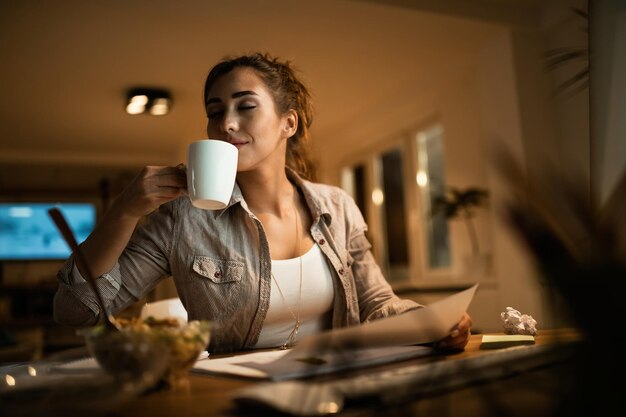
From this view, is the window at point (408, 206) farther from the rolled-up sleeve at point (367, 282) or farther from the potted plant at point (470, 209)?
the rolled-up sleeve at point (367, 282)

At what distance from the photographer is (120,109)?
4.69m

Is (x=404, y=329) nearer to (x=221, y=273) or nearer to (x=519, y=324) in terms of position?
(x=519, y=324)

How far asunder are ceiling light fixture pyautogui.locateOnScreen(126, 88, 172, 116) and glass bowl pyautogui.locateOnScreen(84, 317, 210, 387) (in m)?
4.00

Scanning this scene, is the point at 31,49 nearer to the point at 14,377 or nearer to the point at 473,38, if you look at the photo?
the point at 473,38

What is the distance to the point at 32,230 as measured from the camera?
6.54m

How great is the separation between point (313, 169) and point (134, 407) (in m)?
1.41

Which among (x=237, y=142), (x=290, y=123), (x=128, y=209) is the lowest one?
(x=128, y=209)

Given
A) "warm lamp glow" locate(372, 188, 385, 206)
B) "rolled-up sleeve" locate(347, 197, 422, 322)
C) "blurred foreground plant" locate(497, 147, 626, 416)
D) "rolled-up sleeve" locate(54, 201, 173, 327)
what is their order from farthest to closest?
"warm lamp glow" locate(372, 188, 385, 206)
"rolled-up sleeve" locate(347, 197, 422, 322)
"rolled-up sleeve" locate(54, 201, 173, 327)
"blurred foreground plant" locate(497, 147, 626, 416)

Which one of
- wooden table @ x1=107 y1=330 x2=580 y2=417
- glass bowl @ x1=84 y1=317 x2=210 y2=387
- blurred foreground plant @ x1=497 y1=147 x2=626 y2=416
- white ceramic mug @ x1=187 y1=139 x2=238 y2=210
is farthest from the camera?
white ceramic mug @ x1=187 y1=139 x2=238 y2=210

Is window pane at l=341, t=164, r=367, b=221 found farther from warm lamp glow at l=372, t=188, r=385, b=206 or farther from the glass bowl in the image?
the glass bowl

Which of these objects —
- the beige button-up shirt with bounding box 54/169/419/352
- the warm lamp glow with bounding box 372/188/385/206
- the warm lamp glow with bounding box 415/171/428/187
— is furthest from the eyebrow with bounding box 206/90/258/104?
the warm lamp glow with bounding box 372/188/385/206

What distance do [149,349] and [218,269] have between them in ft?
2.29

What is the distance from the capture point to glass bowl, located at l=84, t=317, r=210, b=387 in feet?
1.66

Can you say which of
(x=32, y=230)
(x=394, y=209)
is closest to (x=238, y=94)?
(x=394, y=209)
